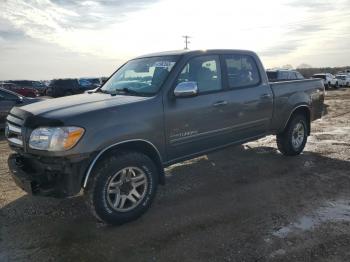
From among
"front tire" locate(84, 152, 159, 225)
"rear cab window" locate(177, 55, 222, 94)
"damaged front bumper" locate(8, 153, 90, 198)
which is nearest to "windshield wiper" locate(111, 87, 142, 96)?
"rear cab window" locate(177, 55, 222, 94)

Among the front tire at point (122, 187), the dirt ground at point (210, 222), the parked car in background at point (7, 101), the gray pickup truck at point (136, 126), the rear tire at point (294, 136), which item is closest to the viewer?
the dirt ground at point (210, 222)

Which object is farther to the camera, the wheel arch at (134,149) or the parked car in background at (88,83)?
the parked car in background at (88,83)

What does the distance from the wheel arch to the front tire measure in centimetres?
7

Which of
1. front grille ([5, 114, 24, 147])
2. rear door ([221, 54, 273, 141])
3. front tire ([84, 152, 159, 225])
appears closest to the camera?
front tire ([84, 152, 159, 225])

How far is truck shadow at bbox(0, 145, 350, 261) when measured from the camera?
3779 millimetres

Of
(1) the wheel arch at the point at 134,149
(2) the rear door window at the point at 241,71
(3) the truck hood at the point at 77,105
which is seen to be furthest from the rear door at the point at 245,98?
(3) the truck hood at the point at 77,105

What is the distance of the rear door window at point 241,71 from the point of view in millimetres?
5621

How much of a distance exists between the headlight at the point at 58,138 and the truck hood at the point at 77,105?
200 millimetres

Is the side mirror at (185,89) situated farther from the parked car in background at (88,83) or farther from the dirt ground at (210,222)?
the parked car in background at (88,83)

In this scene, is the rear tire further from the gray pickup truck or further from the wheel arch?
the wheel arch

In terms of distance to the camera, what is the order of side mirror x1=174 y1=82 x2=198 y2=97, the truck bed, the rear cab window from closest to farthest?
side mirror x1=174 y1=82 x2=198 y2=97 → the rear cab window → the truck bed

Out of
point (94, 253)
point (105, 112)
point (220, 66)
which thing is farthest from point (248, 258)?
point (220, 66)

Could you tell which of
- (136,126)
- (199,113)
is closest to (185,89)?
(199,113)

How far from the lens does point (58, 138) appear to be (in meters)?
3.81
